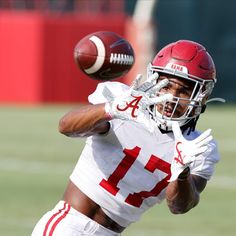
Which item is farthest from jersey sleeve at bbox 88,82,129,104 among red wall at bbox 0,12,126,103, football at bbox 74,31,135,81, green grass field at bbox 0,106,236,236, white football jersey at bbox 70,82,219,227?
red wall at bbox 0,12,126,103

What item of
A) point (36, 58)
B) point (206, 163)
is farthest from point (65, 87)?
point (206, 163)

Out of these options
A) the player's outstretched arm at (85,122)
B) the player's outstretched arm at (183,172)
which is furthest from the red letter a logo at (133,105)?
the player's outstretched arm at (183,172)

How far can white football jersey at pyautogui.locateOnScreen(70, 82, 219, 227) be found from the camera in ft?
16.6

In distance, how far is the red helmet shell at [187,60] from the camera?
497 centimetres

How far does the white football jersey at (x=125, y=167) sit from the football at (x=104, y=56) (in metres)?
0.18

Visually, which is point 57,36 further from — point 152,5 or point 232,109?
point 232,109

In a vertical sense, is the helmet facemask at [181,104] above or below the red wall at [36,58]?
above

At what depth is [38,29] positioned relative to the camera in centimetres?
2078

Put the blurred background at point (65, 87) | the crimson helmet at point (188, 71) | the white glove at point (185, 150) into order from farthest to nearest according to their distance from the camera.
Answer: the blurred background at point (65, 87)
the crimson helmet at point (188, 71)
the white glove at point (185, 150)

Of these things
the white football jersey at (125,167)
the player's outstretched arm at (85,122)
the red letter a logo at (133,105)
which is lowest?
the white football jersey at (125,167)

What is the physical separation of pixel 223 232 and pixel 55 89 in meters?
13.0

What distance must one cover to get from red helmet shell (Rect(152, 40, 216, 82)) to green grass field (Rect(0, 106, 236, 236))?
322cm

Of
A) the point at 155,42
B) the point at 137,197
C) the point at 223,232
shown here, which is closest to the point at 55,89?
the point at 155,42

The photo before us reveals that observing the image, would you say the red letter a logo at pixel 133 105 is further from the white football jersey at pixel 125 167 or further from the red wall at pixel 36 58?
the red wall at pixel 36 58
